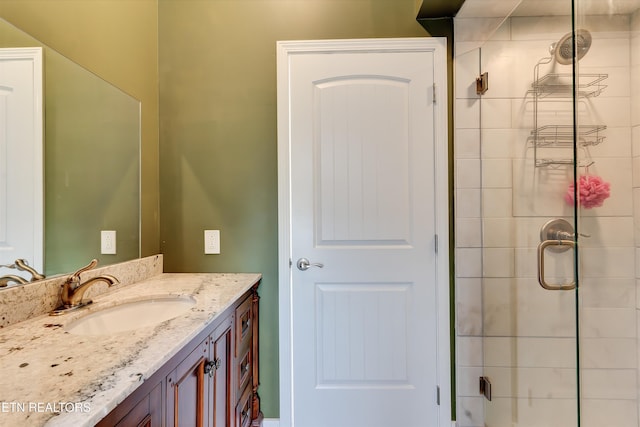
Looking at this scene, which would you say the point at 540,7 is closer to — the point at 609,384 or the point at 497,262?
the point at 497,262

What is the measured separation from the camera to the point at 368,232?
154cm

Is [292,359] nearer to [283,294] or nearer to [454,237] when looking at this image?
[283,294]

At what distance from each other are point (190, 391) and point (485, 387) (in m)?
1.47

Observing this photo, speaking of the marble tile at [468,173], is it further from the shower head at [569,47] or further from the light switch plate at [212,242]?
the light switch plate at [212,242]

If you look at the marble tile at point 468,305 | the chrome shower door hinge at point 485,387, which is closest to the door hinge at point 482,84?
the marble tile at point 468,305

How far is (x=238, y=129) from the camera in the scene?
1595mm

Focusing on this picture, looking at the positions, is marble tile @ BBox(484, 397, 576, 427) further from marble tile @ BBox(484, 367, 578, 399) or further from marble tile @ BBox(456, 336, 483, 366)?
marble tile @ BBox(456, 336, 483, 366)

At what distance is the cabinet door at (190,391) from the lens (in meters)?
0.75

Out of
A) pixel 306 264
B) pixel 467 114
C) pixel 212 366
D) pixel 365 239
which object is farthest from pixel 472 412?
pixel 467 114

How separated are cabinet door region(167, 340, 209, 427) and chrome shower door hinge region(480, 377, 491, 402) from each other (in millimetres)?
1376

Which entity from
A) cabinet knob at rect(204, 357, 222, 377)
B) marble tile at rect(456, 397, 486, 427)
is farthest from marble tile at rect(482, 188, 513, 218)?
cabinet knob at rect(204, 357, 222, 377)

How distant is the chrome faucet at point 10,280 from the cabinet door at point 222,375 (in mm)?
622

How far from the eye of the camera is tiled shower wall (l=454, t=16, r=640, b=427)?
1256 mm

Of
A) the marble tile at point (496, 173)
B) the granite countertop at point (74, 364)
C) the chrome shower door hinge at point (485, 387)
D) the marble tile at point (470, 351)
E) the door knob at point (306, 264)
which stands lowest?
the chrome shower door hinge at point (485, 387)
